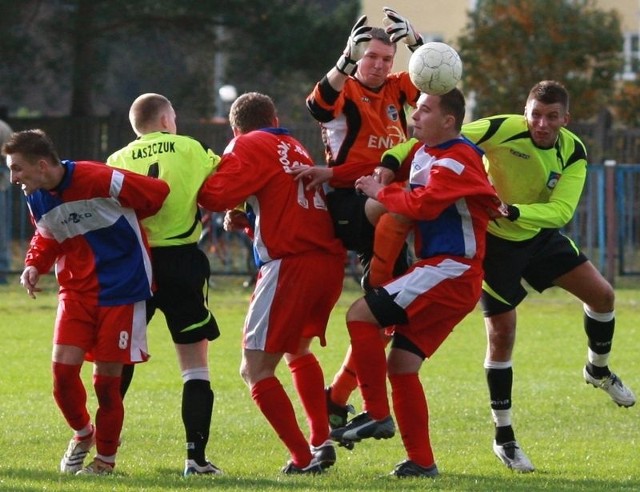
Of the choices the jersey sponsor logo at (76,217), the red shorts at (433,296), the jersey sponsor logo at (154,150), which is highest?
the jersey sponsor logo at (154,150)

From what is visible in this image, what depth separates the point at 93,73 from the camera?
30.8 meters

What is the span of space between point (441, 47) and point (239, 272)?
13260 millimetres

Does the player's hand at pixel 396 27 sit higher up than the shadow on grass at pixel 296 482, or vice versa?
the player's hand at pixel 396 27

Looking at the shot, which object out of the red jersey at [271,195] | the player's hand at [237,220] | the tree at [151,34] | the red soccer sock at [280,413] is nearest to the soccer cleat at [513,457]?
the red soccer sock at [280,413]

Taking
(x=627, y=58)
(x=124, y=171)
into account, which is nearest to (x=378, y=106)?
(x=124, y=171)

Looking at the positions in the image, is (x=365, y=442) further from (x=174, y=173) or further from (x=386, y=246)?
(x=174, y=173)

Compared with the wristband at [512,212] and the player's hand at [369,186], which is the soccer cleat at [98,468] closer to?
the player's hand at [369,186]

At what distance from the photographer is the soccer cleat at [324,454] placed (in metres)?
7.97

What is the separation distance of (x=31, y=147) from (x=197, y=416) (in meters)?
1.73

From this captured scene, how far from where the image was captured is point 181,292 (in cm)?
809

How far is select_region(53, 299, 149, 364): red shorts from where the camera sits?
7.73 metres

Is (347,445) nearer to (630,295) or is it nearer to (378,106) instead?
(378,106)

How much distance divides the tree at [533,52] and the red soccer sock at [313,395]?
2192 centimetres

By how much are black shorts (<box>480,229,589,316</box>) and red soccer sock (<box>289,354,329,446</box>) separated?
127 cm
